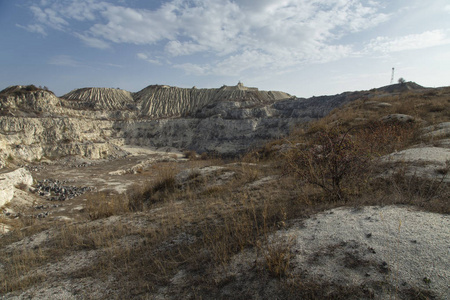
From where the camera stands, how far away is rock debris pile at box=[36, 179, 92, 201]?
560 inches

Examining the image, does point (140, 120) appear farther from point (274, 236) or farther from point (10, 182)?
point (274, 236)

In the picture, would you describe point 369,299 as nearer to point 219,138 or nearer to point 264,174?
point 264,174

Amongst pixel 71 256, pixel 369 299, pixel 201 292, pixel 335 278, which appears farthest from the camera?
pixel 71 256

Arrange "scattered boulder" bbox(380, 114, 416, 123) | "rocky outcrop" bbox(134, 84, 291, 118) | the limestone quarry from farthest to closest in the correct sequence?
"rocky outcrop" bbox(134, 84, 291, 118), "scattered boulder" bbox(380, 114, 416, 123), the limestone quarry

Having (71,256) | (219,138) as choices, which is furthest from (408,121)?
(219,138)

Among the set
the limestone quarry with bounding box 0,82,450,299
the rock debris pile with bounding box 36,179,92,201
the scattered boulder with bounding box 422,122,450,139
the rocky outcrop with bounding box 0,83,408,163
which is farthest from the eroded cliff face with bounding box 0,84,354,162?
the limestone quarry with bounding box 0,82,450,299

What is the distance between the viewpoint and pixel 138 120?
43250 millimetres

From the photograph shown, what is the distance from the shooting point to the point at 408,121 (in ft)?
27.7

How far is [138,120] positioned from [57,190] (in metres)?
29.7

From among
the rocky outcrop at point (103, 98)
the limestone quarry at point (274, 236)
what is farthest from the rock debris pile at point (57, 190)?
the rocky outcrop at point (103, 98)

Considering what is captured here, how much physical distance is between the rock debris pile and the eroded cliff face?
11.4 m

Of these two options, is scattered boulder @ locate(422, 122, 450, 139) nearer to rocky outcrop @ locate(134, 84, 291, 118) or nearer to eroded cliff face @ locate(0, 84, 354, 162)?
eroded cliff face @ locate(0, 84, 354, 162)

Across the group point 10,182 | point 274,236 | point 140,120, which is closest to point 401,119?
point 274,236

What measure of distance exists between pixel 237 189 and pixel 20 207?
12096 mm
